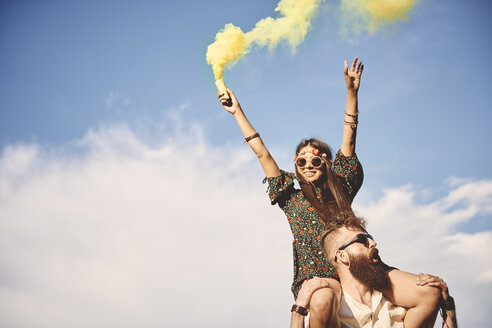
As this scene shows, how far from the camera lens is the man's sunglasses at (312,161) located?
5.62m

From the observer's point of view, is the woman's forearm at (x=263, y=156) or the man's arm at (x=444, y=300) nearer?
the man's arm at (x=444, y=300)

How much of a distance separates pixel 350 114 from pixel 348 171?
719 millimetres

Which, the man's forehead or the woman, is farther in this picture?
the woman

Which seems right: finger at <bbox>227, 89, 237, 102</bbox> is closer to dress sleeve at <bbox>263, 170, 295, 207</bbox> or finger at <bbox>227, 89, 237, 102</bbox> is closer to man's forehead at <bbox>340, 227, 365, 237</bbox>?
dress sleeve at <bbox>263, 170, 295, 207</bbox>

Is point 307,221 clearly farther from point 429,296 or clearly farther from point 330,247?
point 429,296

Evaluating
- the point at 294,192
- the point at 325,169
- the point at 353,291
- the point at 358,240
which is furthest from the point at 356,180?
the point at 353,291

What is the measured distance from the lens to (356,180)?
5.77 m

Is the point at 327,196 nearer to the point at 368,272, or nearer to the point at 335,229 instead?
the point at 335,229

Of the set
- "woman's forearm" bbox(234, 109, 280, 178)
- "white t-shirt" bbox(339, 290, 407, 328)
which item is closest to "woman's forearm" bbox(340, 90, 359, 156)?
"woman's forearm" bbox(234, 109, 280, 178)

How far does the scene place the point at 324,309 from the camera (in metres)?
4.08

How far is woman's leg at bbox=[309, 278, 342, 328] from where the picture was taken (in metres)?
4.07

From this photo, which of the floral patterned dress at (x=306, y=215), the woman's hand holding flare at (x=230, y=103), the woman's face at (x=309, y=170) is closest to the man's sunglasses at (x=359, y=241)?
the floral patterned dress at (x=306, y=215)

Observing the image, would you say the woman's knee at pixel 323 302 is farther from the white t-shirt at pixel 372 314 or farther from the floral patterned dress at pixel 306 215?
the floral patterned dress at pixel 306 215

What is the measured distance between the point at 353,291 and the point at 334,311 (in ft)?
1.53
